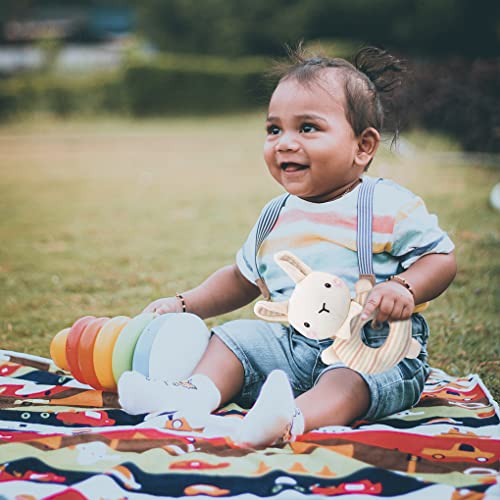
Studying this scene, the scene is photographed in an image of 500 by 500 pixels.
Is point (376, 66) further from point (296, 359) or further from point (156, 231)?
point (156, 231)

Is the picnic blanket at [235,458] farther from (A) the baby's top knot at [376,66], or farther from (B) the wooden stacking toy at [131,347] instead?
(A) the baby's top knot at [376,66]

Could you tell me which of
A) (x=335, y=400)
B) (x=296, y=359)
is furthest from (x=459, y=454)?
(x=296, y=359)

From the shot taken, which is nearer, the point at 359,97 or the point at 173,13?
the point at 359,97

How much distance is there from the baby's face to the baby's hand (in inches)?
15.9

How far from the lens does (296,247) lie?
2.21 m

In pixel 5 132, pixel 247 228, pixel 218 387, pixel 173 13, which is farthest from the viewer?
pixel 173 13

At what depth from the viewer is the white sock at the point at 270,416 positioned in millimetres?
1736

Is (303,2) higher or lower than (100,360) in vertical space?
higher

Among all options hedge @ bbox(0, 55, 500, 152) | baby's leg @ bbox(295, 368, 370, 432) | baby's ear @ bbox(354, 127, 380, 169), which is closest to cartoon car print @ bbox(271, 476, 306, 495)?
baby's leg @ bbox(295, 368, 370, 432)

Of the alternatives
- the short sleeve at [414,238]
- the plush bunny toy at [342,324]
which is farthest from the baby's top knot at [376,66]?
the plush bunny toy at [342,324]

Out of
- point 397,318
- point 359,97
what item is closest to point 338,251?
point 397,318

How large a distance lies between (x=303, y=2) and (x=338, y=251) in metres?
31.3

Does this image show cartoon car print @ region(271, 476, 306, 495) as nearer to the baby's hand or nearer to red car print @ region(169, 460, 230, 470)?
red car print @ region(169, 460, 230, 470)

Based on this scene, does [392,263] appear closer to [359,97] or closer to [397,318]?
[397,318]
